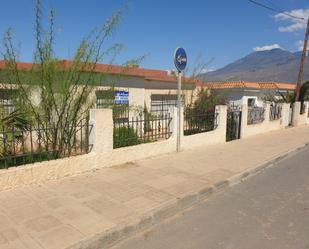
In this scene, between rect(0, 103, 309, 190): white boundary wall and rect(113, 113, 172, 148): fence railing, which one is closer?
rect(0, 103, 309, 190): white boundary wall

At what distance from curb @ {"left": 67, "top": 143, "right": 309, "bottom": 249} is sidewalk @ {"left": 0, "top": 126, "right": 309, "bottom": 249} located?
11 millimetres

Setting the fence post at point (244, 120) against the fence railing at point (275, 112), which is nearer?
the fence post at point (244, 120)

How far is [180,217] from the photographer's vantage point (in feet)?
15.0

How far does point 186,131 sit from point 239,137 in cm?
359

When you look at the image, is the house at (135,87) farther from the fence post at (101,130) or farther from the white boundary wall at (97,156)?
the white boundary wall at (97,156)

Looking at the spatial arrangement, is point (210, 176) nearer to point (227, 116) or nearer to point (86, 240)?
point (86, 240)

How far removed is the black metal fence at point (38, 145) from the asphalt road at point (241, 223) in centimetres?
280

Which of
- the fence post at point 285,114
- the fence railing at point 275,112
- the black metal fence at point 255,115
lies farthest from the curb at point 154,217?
the fence post at point 285,114

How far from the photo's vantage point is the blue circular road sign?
26.3ft

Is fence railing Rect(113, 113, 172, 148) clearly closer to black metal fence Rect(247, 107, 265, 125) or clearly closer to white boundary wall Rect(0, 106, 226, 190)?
white boundary wall Rect(0, 106, 226, 190)

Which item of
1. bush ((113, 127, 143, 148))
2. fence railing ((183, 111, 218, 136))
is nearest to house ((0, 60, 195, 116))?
fence railing ((183, 111, 218, 136))

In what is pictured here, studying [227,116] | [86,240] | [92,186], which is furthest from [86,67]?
[227,116]

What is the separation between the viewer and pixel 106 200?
4836 millimetres

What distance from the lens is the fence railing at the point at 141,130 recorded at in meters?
7.40
